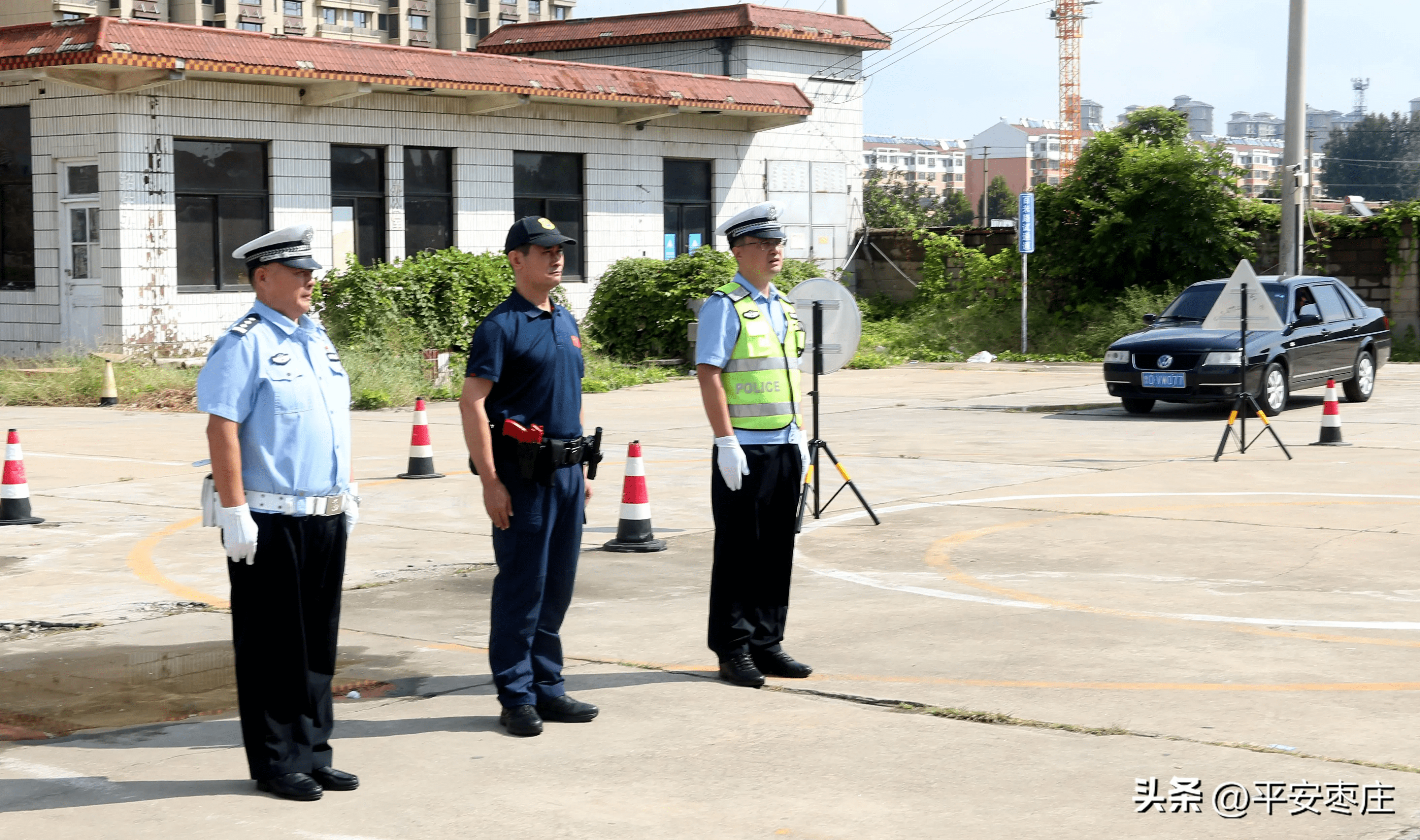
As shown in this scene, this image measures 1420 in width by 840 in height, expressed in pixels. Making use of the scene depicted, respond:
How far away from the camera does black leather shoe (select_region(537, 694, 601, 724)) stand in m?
6.07

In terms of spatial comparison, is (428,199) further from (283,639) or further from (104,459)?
(283,639)

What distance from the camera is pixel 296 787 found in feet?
16.9

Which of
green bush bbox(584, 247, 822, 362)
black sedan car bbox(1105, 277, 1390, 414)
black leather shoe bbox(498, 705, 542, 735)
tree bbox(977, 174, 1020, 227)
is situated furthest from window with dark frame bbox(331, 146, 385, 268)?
tree bbox(977, 174, 1020, 227)

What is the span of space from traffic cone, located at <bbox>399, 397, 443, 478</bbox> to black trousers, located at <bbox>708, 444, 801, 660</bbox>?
717cm

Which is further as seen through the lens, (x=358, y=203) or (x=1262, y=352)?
(x=358, y=203)

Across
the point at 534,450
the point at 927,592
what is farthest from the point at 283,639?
the point at 927,592

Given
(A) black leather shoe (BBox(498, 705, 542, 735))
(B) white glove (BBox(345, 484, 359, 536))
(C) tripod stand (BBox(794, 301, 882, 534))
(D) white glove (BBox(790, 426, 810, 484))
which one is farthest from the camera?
(C) tripod stand (BBox(794, 301, 882, 534))

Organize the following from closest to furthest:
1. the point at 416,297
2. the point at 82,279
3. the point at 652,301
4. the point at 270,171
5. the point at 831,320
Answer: the point at 831,320, the point at 82,279, the point at 416,297, the point at 270,171, the point at 652,301

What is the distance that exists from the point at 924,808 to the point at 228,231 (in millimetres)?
20603

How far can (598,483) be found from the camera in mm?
13195

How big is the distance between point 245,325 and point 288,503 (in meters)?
0.62

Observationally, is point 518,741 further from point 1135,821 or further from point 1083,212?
point 1083,212

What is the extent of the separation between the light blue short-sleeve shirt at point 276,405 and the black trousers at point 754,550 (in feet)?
6.36

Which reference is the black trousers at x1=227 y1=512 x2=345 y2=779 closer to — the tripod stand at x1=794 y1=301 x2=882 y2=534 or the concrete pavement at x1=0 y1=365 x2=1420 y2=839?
Answer: the concrete pavement at x1=0 y1=365 x2=1420 y2=839
